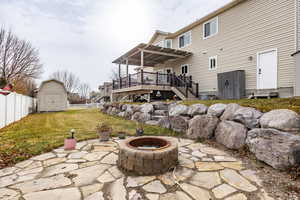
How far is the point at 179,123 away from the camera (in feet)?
17.0

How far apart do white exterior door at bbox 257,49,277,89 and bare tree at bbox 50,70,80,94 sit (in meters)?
37.5

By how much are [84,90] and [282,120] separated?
4487 centimetres

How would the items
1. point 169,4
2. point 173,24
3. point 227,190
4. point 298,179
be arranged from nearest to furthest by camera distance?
point 227,190 → point 298,179 → point 169,4 → point 173,24

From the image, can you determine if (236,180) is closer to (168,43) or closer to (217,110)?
(217,110)

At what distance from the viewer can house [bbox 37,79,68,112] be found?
14492 millimetres

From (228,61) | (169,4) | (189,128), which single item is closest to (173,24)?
(169,4)

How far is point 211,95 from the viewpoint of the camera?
9617mm

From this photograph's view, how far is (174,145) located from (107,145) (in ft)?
6.76

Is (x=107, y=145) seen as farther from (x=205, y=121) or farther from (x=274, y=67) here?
(x=274, y=67)

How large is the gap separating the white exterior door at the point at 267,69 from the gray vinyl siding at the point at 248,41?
0.20m

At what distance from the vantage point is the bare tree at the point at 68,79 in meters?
35.8

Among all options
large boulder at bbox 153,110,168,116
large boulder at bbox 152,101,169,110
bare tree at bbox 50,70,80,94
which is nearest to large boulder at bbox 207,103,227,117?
large boulder at bbox 153,110,168,116

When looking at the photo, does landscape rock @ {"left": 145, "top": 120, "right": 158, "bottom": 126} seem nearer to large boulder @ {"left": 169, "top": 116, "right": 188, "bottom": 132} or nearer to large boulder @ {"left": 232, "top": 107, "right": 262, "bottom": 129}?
large boulder @ {"left": 169, "top": 116, "right": 188, "bottom": 132}

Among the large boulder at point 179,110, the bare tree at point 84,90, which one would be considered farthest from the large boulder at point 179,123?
the bare tree at point 84,90
